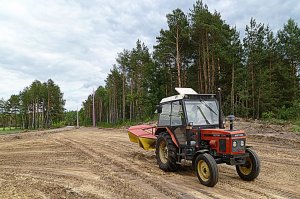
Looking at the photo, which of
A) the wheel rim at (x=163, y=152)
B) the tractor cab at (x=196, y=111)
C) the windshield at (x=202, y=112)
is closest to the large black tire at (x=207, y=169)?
the tractor cab at (x=196, y=111)

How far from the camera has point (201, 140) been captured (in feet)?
26.9

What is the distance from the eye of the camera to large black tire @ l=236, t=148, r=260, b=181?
299 inches

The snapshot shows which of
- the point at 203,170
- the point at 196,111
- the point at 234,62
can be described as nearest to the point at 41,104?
the point at 234,62

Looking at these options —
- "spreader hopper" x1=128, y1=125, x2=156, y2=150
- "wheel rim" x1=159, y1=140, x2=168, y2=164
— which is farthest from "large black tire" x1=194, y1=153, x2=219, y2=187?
"spreader hopper" x1=128, y1=125, x2=156, y2=150

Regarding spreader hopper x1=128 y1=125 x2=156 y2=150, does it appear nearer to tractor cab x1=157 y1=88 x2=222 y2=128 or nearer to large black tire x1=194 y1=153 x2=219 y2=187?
tractor cab x1=157 y1=88 x2=222 y2=128

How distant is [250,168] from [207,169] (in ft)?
4.49

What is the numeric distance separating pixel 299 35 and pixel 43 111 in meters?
64.3

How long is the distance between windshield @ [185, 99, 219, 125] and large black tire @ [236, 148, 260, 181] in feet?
4.38

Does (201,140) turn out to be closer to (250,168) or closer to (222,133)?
(222,133)

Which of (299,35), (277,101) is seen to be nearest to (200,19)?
(277,101)

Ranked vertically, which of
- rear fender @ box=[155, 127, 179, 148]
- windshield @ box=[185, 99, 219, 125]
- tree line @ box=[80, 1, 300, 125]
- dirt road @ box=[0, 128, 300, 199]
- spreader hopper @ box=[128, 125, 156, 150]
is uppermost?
tree line @ box=[80, 1, 300, 125]

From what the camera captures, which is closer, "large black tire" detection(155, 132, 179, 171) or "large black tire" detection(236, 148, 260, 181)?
"large black tire" detection(236, 148, 260, 181)

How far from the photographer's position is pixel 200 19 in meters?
29.4

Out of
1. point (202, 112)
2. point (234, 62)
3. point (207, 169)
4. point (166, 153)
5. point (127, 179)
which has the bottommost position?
point (127, 179)
